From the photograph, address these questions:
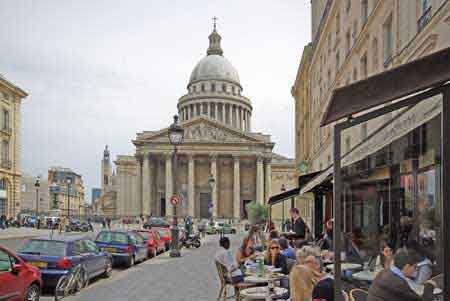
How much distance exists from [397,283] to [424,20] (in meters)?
10.7

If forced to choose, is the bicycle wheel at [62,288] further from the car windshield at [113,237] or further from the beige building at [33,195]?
the beige building at [33,195]

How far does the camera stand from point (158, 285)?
11.1 m

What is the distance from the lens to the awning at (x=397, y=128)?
3371 mm

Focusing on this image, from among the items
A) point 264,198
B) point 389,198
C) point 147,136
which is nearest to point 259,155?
point 264,198

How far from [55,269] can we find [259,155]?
67.5m

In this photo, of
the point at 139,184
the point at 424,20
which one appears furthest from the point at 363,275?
the point at 139,184

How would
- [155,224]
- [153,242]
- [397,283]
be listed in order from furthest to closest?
[155,224]
[153,242]
[397,283]

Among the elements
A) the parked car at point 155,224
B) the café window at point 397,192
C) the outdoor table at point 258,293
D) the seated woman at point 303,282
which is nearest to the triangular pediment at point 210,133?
the parked car at point 155,224

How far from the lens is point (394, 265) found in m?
4.19

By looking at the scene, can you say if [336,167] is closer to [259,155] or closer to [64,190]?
[259,155]

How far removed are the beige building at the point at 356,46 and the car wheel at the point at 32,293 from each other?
617 cm

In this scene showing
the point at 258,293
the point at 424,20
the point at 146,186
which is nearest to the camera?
the point at 258,293

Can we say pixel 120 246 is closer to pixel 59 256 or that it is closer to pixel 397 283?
pixel 59 256

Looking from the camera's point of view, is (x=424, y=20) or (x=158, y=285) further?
(x=424, y=20)
